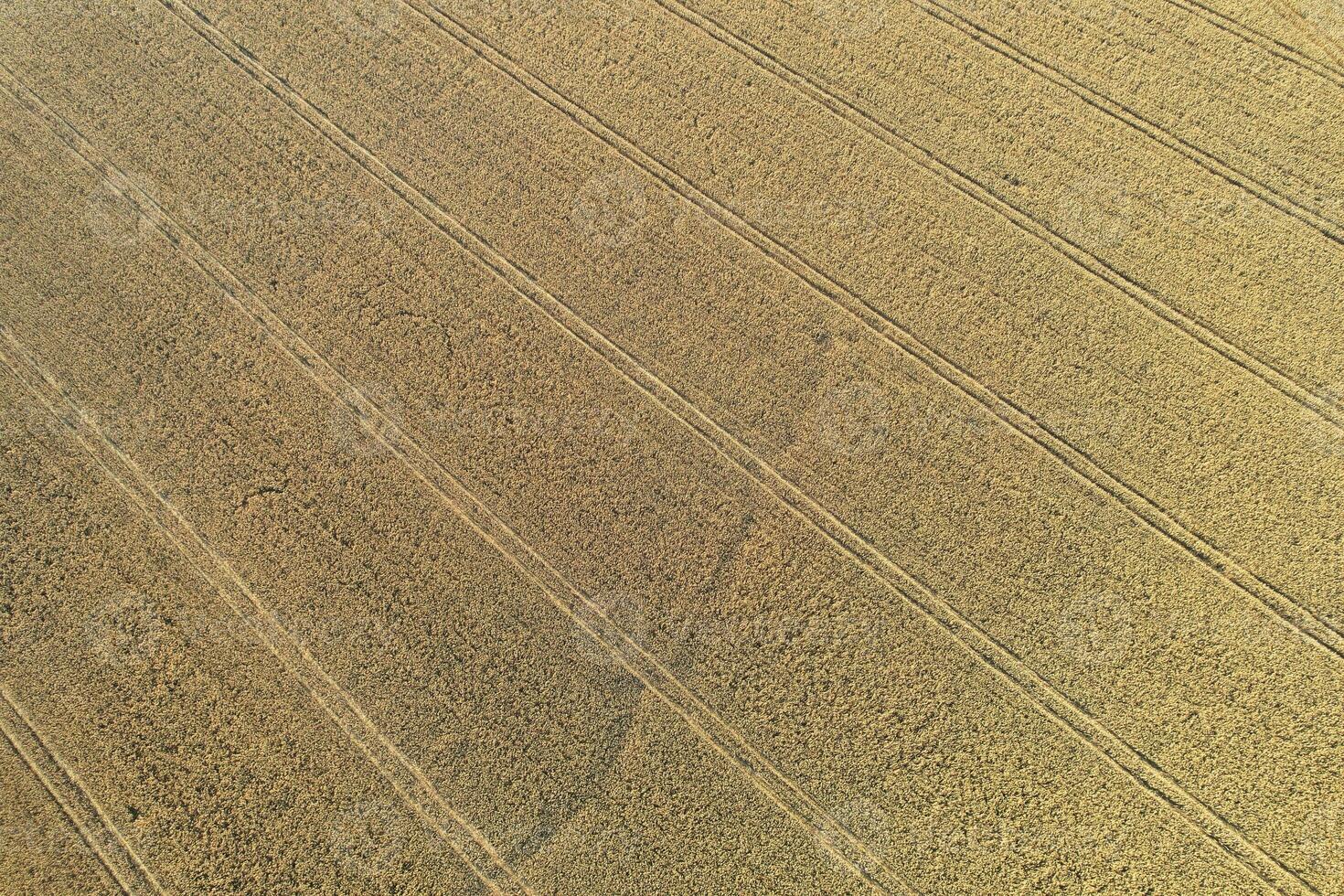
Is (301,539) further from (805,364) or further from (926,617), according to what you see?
(926,617)

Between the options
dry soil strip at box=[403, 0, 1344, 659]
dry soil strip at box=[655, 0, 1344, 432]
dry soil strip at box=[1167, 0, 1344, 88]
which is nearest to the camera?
dry soil strip at box=[403, 0, 1344, 659]

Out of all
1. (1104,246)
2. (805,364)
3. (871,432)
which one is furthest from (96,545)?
(1104,246)

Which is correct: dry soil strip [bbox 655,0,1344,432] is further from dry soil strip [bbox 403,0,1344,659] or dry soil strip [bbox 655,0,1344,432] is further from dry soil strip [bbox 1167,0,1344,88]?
dry soil strip [bbox 1167,0,1344,88]

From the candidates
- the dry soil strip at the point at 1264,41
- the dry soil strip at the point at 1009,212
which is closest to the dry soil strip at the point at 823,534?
the dry soil strip at the point at 1009,212

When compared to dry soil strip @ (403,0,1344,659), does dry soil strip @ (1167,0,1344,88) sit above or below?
above

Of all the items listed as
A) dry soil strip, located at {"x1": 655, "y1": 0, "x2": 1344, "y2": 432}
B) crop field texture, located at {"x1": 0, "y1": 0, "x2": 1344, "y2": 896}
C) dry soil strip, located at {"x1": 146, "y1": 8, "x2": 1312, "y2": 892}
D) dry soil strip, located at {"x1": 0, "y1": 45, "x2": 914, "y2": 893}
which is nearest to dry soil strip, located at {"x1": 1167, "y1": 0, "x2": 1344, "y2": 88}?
crop field texture, located at {"x1": 0, "y1": 0, "x2": 1344, "y2": 896}

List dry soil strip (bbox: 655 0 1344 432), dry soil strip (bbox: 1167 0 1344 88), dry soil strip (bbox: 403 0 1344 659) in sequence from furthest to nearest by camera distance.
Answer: dry soil strip (bbox: 1167 0 1344 88) → dry soil strip (bbox: 655 0 1344 432) → dry soil strip (bbox: 403 0 1344 659)

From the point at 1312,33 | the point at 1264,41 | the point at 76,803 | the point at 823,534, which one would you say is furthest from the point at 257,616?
the point at 1312,33
